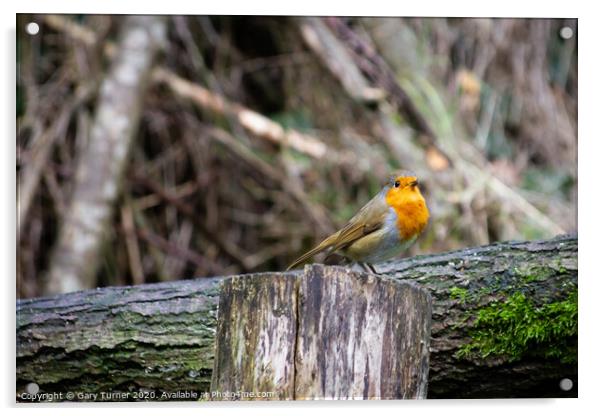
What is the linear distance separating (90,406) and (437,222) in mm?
2015

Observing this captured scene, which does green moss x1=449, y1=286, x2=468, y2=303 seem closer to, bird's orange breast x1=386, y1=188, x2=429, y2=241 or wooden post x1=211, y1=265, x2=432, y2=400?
bird's orange breast x1=386, y1=188, x2=429, y2=241

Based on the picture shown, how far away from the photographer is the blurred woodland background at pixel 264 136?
3.94 m

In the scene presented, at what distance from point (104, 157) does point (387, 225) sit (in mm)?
1711

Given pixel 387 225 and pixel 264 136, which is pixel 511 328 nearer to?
pixel 387 225

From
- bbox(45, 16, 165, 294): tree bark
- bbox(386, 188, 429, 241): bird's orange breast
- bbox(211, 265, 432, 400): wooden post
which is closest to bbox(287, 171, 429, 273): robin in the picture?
bbox(386, 188, 429, 241): bird's orange breast

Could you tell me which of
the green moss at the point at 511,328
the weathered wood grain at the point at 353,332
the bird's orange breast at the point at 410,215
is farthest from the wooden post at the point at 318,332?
the green moss at the point at 511,328

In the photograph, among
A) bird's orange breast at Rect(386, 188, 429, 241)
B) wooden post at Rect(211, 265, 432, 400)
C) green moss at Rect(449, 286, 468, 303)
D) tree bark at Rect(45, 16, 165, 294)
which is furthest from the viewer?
tree bark at Rect(45, 16, 165, 294)

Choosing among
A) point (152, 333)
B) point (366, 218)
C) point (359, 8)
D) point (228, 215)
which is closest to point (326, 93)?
point (228, 215)

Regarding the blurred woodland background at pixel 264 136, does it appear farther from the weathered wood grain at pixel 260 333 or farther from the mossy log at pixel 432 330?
the weathered wood grain at pixel 260 333

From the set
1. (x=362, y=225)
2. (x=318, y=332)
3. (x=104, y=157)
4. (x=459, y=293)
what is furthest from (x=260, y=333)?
(x=104, y=157)

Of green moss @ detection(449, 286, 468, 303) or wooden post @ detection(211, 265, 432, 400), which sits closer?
wooden post @ detection(211, 265, 432, 400)

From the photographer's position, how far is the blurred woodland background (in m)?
3.94

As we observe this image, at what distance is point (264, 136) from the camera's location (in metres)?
4.66

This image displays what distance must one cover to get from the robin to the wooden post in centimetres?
37
